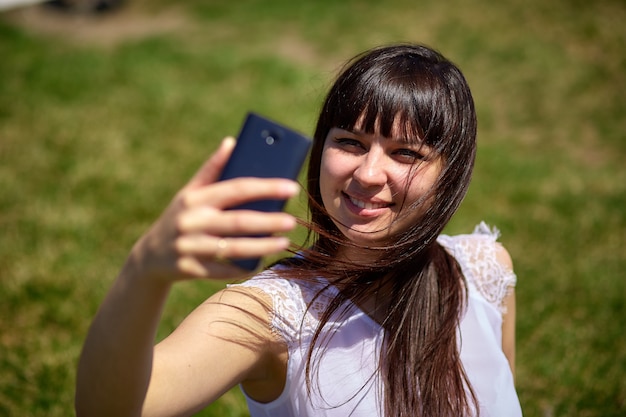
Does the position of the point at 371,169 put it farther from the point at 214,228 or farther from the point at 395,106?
the point at 214,228

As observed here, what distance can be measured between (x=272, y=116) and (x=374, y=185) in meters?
4.66

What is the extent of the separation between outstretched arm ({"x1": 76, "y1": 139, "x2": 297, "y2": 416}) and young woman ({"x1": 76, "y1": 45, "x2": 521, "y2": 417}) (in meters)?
0.20

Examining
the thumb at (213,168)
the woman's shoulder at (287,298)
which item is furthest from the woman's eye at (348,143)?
the thumb at (213,168)

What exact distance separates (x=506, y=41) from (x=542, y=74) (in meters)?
0.82

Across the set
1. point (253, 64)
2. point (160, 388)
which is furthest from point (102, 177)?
point (160, 388)

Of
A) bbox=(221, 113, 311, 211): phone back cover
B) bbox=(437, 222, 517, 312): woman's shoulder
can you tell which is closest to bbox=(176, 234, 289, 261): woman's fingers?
bbox=(221, 113, 311, 211): phone back cover

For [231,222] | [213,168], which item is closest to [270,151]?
[213,168]

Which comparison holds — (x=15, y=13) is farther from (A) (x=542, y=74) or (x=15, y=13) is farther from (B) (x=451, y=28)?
(A) (x=542, y=74)

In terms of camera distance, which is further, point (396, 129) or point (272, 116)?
point (272, 116)

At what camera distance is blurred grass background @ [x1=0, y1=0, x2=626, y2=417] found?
348 cm

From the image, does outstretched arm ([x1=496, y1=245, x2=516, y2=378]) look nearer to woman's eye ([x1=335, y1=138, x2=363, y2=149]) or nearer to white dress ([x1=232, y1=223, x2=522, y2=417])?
white dress ([x1=232, y1=223, x2=522, y2=417])

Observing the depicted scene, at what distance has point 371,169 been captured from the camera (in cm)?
165

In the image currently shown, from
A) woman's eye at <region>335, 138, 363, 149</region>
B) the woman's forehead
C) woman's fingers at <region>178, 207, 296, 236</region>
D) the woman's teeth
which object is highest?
the woman's forehead

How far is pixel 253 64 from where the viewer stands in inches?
291
